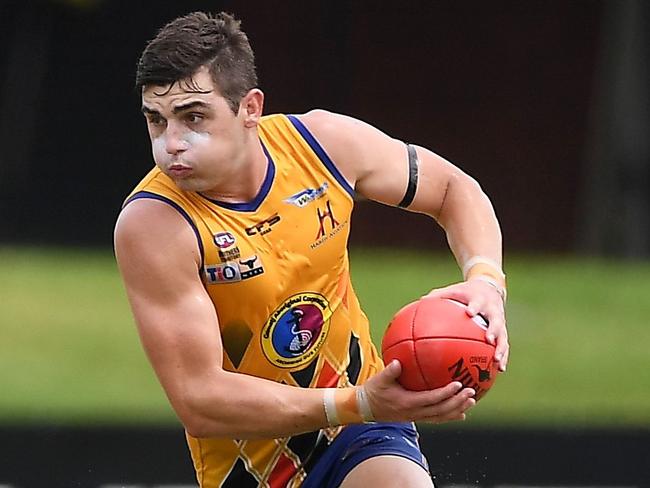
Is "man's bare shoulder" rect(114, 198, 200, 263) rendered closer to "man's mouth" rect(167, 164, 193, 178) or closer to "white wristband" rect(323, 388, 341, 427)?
"man's mouth" rect(167, 164, 193, 178)

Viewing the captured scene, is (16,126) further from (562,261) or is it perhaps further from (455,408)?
(455,408)

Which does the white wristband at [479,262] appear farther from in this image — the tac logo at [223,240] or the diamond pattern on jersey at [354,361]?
the tac logo at [223,240]

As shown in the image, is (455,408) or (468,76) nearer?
(455,408)

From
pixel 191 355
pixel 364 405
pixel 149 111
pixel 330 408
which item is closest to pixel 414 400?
pixel 364 405

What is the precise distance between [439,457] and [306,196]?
3071mm

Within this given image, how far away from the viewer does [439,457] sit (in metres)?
8.36

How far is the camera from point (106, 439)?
27.9 feet

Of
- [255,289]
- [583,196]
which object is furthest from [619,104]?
[255,289]

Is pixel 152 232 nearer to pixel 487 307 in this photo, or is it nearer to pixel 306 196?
pixel 306 196

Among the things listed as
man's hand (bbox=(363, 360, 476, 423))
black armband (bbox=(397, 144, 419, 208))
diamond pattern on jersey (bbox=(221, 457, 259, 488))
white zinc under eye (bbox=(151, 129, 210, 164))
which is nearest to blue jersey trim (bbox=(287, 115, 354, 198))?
black armband (bbox=(397, 144, 419, 208))

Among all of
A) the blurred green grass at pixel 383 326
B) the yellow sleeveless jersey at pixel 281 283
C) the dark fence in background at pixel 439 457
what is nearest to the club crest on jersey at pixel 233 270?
the yellow sleeveless jersey at pixel 281 283

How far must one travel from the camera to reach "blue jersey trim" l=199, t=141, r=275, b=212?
18.0 feet

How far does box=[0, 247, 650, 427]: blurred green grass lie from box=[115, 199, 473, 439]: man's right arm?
161 inches

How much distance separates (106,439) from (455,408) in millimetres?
3950
